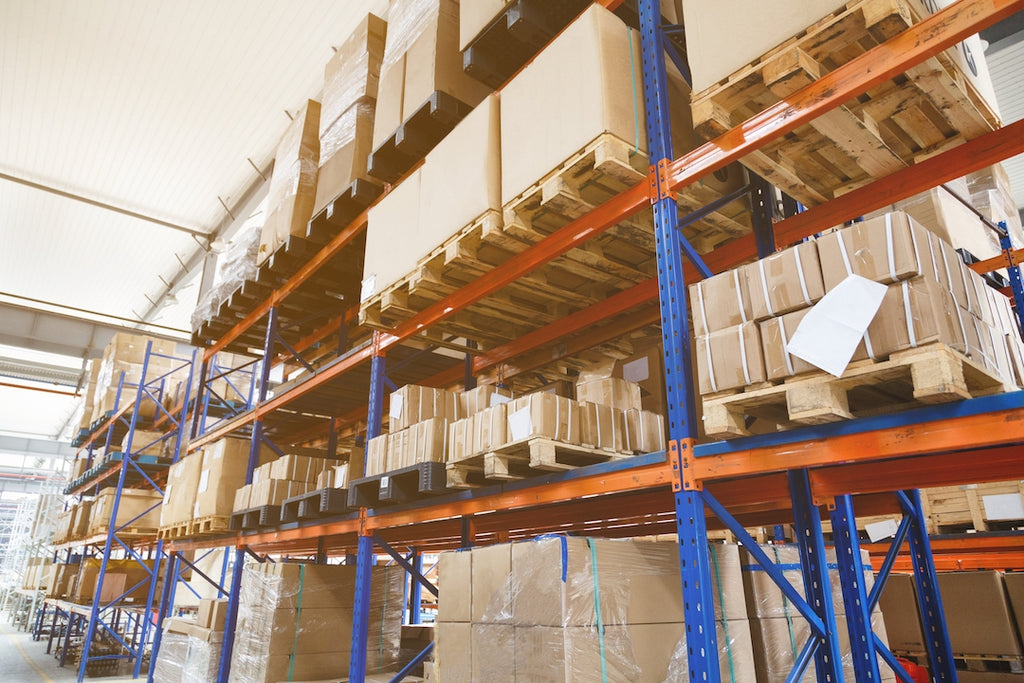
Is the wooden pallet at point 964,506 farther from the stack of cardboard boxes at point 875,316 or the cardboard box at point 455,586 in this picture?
the cardboard box at point 455,586

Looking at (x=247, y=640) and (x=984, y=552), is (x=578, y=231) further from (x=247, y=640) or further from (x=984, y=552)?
(x=984, y=552)

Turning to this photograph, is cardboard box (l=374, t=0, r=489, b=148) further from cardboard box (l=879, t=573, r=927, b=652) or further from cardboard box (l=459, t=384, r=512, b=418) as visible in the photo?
cardboard box (l=879, t=573, r=927, b=652)

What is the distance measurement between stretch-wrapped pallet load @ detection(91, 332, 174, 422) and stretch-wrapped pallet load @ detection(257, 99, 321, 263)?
7758 mm

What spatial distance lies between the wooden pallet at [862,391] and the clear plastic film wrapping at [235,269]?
6729mm

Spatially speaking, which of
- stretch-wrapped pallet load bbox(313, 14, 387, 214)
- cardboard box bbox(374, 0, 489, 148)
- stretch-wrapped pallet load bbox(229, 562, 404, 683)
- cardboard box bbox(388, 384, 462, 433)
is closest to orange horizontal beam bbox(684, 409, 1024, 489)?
cardboard box bbox(388, 384, 462, 433)

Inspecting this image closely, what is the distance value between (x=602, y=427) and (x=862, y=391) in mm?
1496

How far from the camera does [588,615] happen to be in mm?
3027

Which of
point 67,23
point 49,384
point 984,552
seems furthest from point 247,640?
point 49,384

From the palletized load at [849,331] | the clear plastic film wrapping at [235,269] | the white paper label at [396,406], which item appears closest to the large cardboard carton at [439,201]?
the white paper label at [396,406]

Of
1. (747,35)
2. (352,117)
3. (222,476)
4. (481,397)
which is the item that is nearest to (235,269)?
(222,476)

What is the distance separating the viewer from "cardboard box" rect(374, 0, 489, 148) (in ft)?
17.5

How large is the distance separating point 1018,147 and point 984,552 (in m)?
5.16

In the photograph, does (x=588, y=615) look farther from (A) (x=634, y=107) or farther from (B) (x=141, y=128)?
(B) (x=141, y=128)

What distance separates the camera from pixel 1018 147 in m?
2.93
